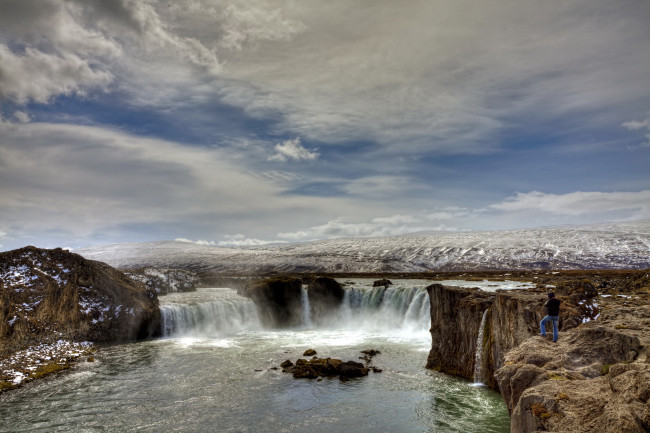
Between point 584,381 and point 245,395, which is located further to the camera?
point 245,395

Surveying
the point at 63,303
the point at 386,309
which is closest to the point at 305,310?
the point at 386,309

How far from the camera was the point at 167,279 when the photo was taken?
266ft

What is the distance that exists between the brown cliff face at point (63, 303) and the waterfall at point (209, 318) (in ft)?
6.51

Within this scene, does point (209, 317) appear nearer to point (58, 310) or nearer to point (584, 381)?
point (58, 310)

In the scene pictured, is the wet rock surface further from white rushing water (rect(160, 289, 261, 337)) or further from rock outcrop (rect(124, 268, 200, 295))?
rock outcrop (rect(124, 268, 200, 295))

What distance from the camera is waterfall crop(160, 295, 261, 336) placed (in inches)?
1817

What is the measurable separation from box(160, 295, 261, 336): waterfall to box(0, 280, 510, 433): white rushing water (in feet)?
16.2

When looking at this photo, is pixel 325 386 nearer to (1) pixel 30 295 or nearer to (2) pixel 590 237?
(1) pixel 30 295

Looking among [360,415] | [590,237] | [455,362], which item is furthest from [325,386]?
[590,237]

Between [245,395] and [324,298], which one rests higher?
[324,298]

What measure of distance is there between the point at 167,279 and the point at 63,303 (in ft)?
147

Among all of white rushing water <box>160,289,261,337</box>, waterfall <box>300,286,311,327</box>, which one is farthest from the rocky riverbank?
waterfall <box>300,286,311,327</box>

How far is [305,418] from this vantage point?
20.8 metres

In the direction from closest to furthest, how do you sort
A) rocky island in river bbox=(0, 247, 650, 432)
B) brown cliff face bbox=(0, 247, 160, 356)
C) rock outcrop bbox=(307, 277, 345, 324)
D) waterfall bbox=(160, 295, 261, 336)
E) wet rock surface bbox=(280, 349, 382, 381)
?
rocky island in river bbox=(0, 247, 650, 432) < wet rock surface bbox=(280, 349, 382, 381) < brown cliff face bbox=(0, 247, 160, 356) < waterfall bbox=(160, 295, 261, 336) < rock outcrop bbox=(307, 277, 345, 324)
